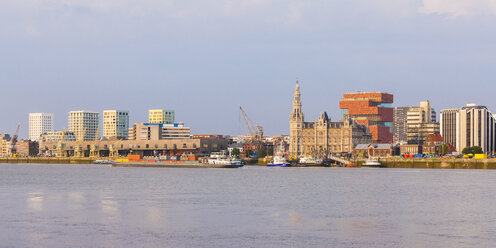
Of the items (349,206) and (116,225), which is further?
(349,206)

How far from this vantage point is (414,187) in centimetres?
9931

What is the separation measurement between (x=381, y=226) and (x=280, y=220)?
26.0 feet

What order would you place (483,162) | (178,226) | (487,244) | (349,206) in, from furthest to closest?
(483,162) → (349,206) → (178,226) → (487,244)

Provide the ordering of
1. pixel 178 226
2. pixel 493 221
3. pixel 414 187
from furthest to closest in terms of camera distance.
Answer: pixel 414 187, pixel 493 221, pixel 178 226

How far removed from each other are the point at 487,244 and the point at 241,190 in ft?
157

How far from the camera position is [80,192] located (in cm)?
Answer: 8600

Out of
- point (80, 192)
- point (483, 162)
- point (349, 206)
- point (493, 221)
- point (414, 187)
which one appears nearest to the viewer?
point (493, 221)

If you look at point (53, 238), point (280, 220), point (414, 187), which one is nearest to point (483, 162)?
point (414, 187)

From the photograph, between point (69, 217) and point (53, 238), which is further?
point (69, 217)

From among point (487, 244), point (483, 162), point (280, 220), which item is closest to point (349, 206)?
point (280, 220)

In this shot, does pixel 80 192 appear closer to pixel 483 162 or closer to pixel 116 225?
pixel 116 225

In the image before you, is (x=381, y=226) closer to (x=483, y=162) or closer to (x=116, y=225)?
(x=116, y=225)

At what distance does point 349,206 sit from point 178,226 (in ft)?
69.6

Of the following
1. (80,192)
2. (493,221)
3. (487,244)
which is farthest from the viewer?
(80,192)
